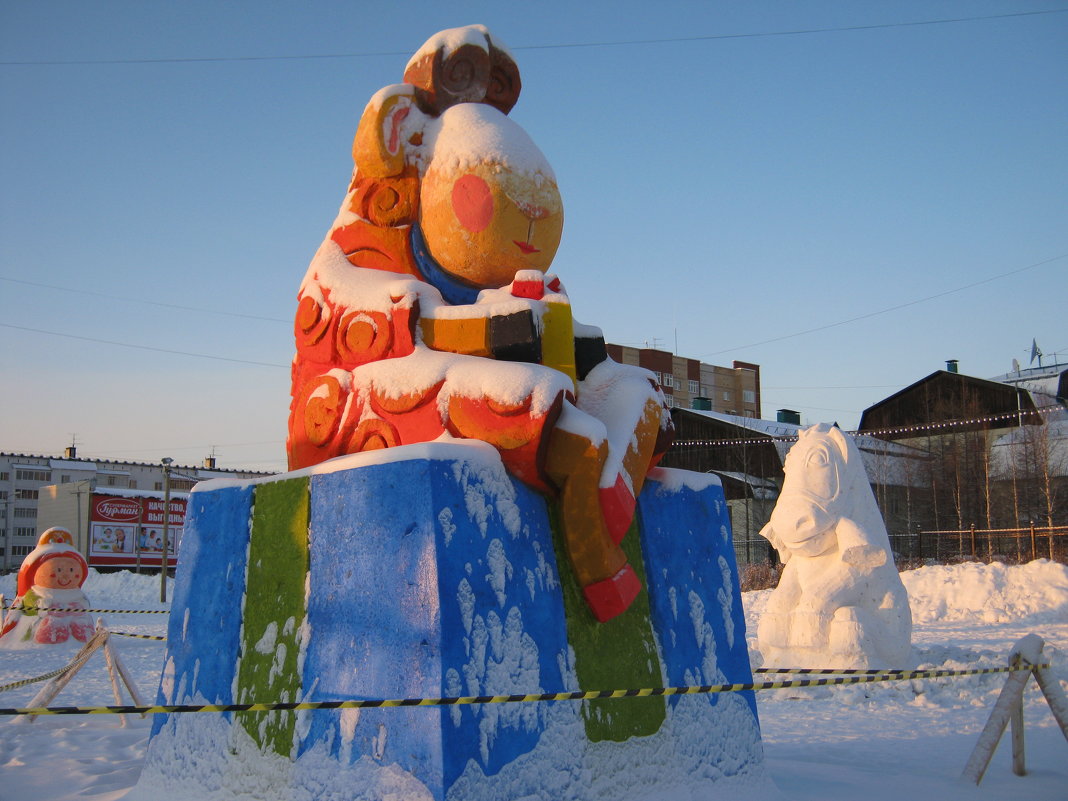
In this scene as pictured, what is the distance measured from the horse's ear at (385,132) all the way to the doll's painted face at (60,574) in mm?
9217

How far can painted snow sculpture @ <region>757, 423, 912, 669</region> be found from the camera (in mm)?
7320

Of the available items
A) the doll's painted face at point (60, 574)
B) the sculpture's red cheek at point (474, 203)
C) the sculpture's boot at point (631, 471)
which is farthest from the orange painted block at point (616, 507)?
the doll's painted face at point (60, 574)

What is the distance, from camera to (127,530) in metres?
26.5

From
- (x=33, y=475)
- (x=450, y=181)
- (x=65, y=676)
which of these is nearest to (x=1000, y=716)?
(x=450, y=181)

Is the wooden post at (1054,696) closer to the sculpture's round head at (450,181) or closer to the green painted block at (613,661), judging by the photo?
the green painted block at (613,661)

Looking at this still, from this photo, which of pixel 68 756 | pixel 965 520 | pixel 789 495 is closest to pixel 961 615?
pixel 789 495

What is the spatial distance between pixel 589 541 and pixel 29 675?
25.9ft

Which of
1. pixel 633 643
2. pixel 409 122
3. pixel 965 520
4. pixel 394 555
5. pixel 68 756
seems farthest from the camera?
pixel 965 520

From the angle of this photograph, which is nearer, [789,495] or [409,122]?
[409,122]

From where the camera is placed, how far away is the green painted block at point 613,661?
11.6 ft

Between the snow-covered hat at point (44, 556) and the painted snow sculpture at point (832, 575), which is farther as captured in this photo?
the snow-covered hat at point (44, 556)

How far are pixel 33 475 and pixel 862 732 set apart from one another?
43010 mm

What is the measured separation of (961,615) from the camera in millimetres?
11820

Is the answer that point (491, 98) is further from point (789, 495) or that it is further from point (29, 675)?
point (29, 675)
